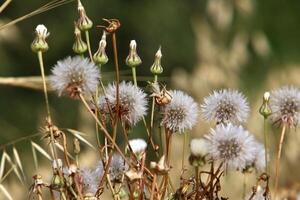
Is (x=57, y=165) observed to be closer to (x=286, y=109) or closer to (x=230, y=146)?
(x=230, y=146)

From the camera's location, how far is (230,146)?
142 centimetres

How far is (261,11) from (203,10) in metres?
1.04

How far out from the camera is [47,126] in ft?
4.71

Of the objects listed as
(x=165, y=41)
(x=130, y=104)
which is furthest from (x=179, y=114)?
(x=165, y=41)

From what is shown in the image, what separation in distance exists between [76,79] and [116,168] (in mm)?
191

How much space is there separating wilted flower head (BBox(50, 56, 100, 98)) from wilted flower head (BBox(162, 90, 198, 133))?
0.14 meters

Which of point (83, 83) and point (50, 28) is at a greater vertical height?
point (50, 28)

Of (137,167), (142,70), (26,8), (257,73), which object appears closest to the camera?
(137,167)

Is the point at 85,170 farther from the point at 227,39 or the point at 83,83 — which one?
the point at 227,39

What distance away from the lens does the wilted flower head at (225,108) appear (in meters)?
1.53

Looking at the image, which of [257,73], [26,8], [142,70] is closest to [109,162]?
[257,73]

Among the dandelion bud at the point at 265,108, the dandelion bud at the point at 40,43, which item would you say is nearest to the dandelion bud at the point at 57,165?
the dandelion bud at the point at 40,43

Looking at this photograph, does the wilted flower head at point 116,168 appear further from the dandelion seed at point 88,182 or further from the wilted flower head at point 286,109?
the wilted flower head at point 286,109

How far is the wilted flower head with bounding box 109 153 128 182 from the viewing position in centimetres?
154
